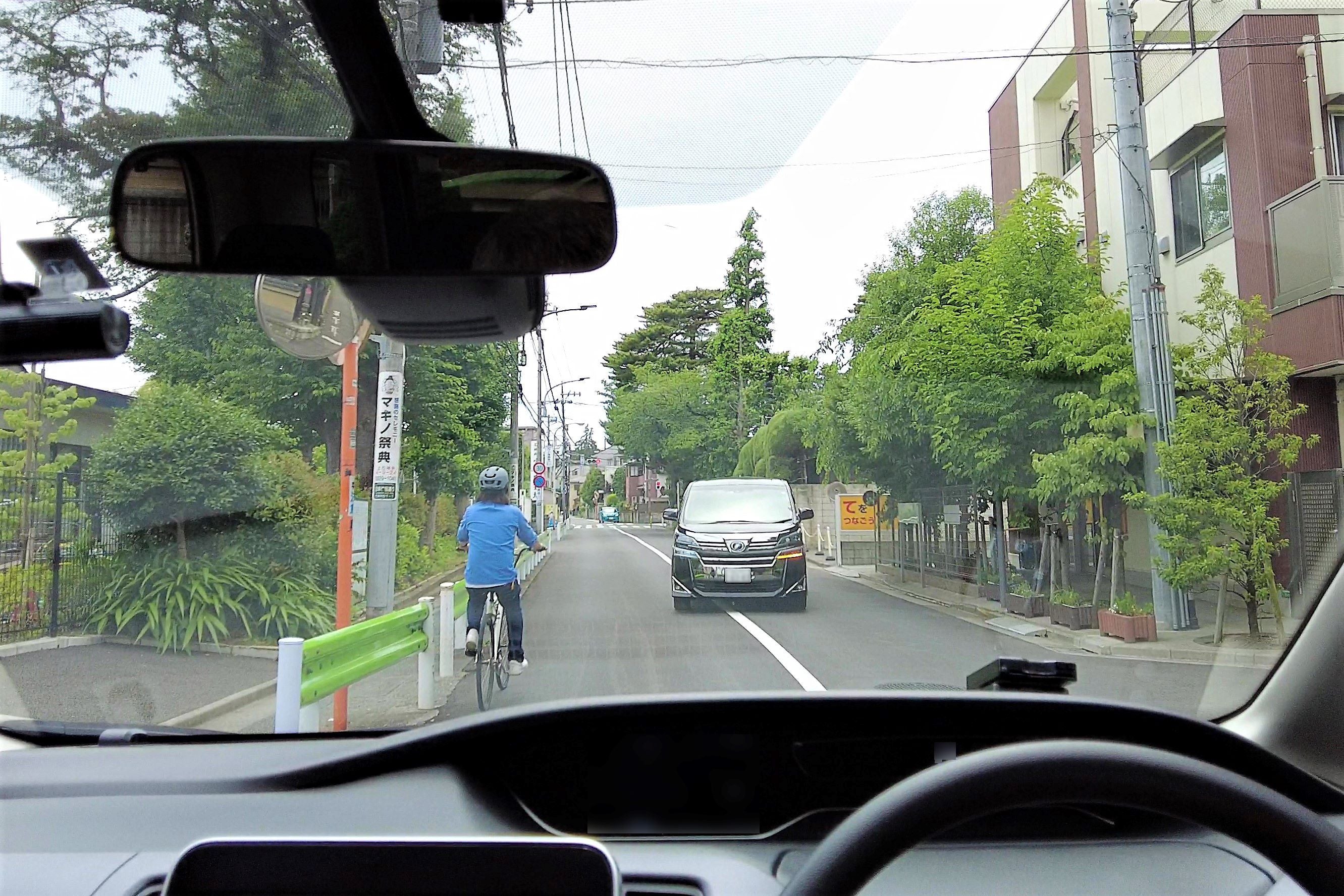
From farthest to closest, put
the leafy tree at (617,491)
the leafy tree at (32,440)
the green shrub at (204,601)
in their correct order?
1. the leafy tree at (617,491)
2. the green shrub at (204,601)
3. the leafy tree at (32,440)

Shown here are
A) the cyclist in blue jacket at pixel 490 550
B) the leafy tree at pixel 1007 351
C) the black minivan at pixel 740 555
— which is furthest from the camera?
the black minivan at pixel 740 555

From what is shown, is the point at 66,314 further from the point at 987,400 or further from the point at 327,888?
the point at 987,400

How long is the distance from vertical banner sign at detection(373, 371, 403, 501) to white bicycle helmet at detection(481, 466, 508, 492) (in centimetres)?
48

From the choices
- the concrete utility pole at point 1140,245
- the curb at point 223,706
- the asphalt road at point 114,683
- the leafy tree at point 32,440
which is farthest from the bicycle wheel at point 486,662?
the concrete utility pole at point 1140,245

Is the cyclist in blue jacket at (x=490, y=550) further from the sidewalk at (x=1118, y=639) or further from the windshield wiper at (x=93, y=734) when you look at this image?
the windshield wiper at (x=93, y=734)

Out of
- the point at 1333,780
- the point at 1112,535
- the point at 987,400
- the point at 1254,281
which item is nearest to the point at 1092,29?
the point at 1254,281

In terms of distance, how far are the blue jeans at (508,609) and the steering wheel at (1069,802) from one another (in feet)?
13.6

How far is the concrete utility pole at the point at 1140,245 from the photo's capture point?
4855 millimetres

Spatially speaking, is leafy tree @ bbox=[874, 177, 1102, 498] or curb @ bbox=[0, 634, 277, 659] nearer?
curb @ bbox=[0, 634, 277, 659]

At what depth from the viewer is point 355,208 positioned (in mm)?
1942

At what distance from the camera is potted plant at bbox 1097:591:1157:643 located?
378 centimetres

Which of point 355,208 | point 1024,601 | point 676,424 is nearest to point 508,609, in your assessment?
point 1024,601

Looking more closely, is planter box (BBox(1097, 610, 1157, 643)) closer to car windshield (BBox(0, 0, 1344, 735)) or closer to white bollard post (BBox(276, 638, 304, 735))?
car windshield (BBox(0, 0, 1344, 735))

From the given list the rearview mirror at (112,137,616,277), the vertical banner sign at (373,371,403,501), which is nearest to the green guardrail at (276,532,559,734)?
the vertical banner sign at (373,371,403,501)
